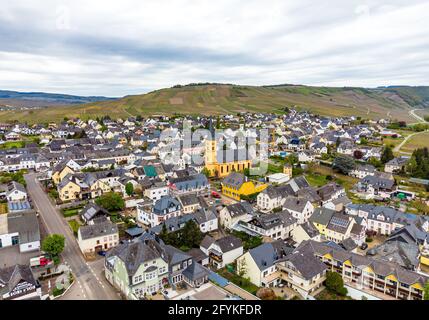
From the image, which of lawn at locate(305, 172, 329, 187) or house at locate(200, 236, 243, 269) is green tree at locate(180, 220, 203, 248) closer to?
house at locate(200, 236, 243, 269)

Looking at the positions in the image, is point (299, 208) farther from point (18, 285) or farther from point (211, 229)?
point (18, 285)

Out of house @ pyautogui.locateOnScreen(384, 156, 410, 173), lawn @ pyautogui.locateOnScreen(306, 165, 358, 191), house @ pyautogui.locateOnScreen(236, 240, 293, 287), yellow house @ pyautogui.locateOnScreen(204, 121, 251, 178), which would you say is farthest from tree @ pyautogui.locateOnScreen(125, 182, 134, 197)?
house @ pyautogui.locateOnScreen(384, 156, 410, 173)

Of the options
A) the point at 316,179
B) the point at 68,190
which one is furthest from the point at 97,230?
the point at 316,179

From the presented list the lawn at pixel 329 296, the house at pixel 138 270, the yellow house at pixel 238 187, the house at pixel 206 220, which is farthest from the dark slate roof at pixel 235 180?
the lawn at pixel 329 296
